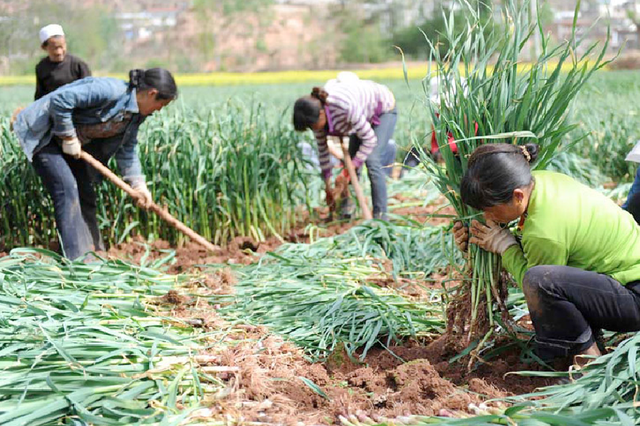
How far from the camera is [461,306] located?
103 inches

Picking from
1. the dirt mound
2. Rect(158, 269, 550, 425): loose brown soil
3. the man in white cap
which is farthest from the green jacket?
the man in white cap

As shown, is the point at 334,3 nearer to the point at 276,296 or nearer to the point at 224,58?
the point at 224,58

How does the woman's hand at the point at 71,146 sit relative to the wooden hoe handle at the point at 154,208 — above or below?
above

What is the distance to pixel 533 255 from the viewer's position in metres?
2.25

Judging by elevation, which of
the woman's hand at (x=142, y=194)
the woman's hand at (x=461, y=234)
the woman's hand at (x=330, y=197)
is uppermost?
the woman's hand at (x=461, y=234)

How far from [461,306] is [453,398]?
45 cm

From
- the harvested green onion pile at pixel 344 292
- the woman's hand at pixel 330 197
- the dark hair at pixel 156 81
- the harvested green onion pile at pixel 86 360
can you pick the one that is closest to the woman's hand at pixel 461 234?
the harvested green onion pile at pixel 344 292

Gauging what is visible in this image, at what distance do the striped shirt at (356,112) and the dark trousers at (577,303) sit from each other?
252 centimetres

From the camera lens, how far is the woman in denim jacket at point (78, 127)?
12.6ft

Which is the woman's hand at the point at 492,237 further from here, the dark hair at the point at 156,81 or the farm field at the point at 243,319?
the dark hair at the point at 156,81

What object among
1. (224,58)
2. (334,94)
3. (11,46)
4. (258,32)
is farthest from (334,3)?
(334,94)

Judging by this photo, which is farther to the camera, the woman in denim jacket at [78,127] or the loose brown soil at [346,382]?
the woman in denim jacket at [78,127]

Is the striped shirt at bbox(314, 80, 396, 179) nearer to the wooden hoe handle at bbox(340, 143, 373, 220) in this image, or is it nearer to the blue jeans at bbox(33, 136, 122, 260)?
the wooden hoe handle at bbox(340, 143, 373, 220)

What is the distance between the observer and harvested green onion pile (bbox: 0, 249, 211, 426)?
2.10m
